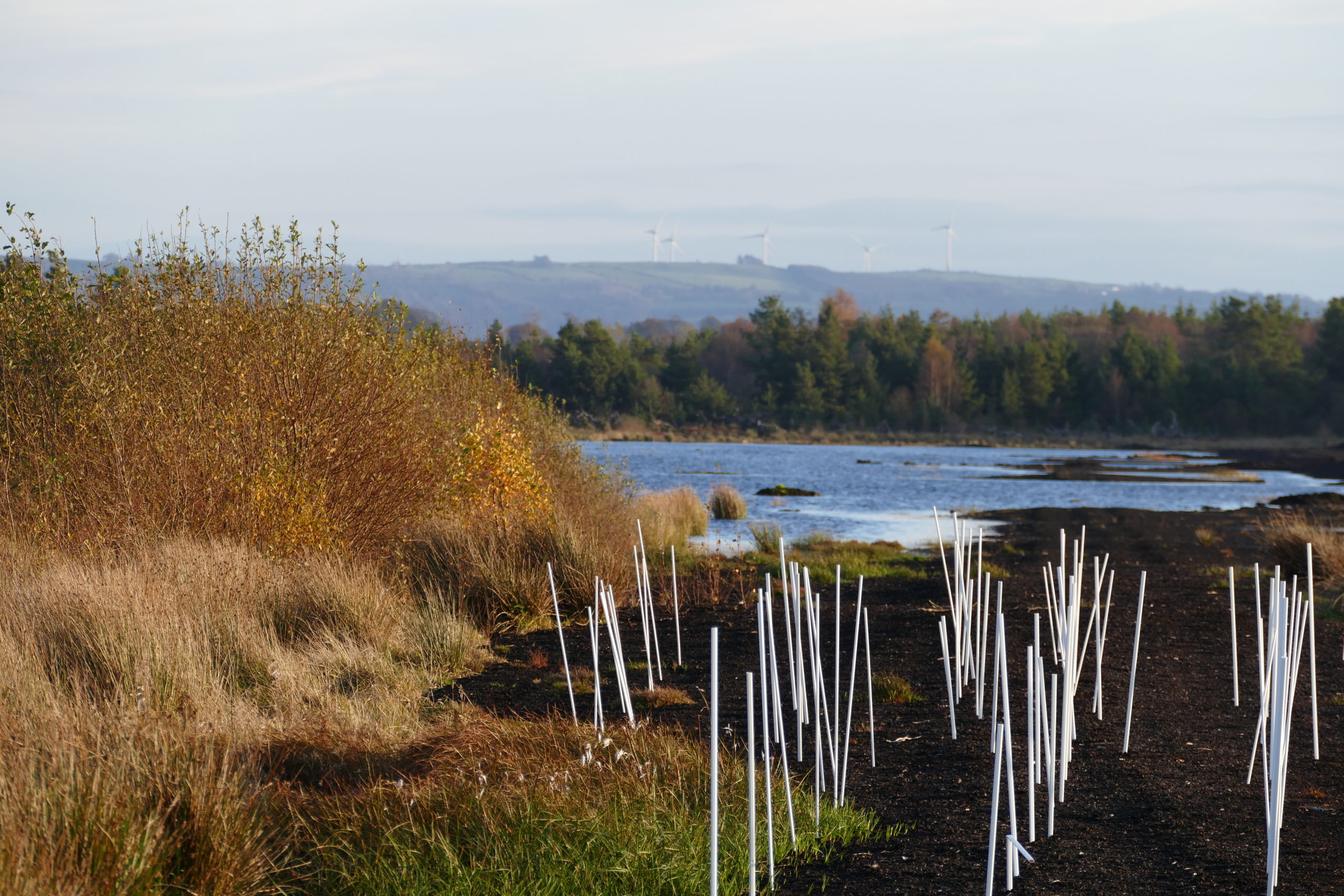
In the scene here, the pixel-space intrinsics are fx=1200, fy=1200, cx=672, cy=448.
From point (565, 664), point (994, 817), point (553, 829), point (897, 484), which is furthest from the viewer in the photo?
point (897, 484)

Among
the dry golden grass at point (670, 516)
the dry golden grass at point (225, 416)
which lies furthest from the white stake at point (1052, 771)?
the dry golden grass at point (670, 516)

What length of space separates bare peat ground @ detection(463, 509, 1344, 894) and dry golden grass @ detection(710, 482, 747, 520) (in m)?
14.6

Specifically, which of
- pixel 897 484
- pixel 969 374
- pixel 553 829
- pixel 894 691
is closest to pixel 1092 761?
pixel 894 691

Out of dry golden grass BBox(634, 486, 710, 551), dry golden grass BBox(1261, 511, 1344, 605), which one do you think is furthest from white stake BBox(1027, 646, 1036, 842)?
dry golden grass BBox(634, 486, 710, 551)

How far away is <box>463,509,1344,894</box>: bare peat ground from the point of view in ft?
13.5

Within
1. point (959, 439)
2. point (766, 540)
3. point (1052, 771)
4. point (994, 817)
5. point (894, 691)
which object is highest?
point (994, 817)

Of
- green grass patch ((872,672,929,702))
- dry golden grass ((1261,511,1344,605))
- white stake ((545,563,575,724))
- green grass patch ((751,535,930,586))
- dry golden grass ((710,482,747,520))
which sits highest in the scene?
white stake ((545,563,575,724))

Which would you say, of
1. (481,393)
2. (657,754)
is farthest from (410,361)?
(657,754)

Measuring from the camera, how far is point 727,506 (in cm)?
2617

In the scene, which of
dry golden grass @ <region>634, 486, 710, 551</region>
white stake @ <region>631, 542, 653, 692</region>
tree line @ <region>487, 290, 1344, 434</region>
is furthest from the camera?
tree line @ <region>487, 290, 1344, 434</region>

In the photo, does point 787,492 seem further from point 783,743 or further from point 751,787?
point 751,787

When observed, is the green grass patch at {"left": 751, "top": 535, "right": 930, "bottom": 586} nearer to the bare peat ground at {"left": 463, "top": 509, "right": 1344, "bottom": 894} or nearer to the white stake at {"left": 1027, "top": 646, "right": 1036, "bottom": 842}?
the bare peat ground at {"left": 463, "top": 509, "right": 1344, "bottom": 894}

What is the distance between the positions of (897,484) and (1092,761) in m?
37.5

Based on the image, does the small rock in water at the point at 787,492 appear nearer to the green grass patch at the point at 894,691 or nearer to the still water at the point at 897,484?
the still water at the point at 897,484
